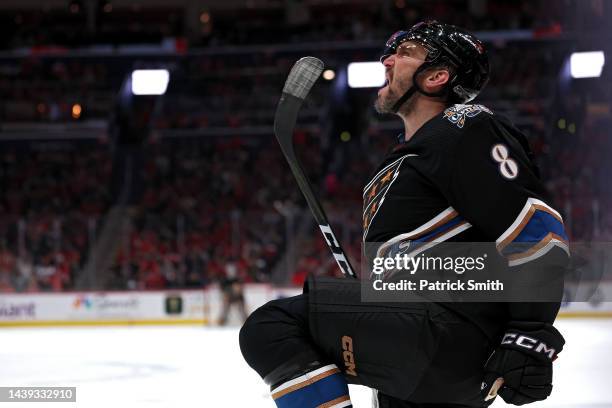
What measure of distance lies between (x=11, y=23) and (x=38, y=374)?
14568 mm

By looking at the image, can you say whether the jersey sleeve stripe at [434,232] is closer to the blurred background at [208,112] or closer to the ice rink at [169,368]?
the ice rink at [169,368]

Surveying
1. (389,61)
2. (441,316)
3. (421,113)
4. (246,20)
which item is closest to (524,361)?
(441,316)

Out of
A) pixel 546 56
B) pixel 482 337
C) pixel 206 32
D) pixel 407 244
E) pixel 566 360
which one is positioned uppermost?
pixel 206 32

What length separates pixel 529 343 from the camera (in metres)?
1.32

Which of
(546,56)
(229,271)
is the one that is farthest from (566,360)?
(546,56)

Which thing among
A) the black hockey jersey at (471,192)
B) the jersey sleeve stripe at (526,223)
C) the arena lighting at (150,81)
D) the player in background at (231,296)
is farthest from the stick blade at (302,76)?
the arena lighting at (150,81)

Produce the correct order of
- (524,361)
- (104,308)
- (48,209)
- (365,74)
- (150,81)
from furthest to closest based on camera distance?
(150,81), (365,74), (48,209), (104,308), (524,361)

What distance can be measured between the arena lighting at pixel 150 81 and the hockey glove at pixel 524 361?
14729 mm

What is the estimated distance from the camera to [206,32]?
1784 centimetres

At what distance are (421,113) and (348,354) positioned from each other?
55 centimetres

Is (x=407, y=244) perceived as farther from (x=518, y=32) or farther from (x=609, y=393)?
(x=518, y=32)

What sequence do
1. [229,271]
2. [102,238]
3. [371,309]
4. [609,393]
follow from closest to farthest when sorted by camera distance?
[371,309] → [609,393] → [229,271] → [102,238]

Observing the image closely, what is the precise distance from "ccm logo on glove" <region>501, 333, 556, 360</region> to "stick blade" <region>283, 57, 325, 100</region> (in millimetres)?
638

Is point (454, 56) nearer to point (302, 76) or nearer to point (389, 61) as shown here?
point (389, 61)
